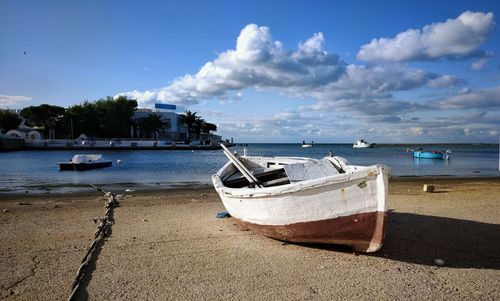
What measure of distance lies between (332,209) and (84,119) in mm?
92952

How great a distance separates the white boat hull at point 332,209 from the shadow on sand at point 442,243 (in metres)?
0.53

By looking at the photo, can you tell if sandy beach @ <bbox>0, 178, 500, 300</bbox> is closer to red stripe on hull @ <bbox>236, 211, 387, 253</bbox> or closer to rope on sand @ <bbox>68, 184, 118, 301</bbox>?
rope on sand @ <bbox>68, 184, 118, 301</bbox>

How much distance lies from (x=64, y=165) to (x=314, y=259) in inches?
1069

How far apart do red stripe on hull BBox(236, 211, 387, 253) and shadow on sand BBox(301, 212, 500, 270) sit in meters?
0.41

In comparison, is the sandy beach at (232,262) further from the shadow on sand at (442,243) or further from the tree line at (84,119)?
the tree line at (84,119)

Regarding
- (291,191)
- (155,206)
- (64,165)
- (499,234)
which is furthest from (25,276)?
(64,165)

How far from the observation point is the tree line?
88.6m

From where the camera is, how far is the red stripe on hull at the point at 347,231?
18.5ft

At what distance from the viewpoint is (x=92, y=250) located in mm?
6273

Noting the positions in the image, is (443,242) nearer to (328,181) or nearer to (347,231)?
(347,231)

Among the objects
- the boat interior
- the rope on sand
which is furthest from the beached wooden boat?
the rope on sand

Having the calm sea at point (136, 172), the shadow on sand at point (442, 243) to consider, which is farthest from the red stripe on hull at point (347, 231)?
the calm sea at point (136, 172)

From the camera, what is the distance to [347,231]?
229 inches

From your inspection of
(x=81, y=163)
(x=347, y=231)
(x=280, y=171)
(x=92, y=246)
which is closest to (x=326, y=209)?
(x=347, y=231)
